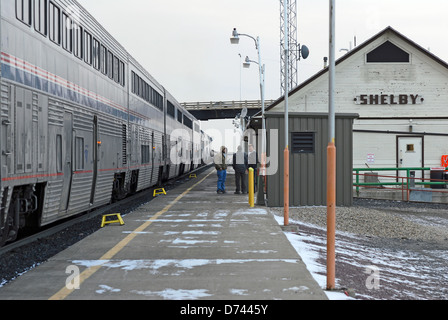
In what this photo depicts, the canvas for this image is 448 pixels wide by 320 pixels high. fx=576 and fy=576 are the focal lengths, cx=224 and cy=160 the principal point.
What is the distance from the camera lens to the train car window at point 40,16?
9.76 metres

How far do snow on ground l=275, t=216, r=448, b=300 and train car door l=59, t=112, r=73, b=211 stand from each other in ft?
14.5

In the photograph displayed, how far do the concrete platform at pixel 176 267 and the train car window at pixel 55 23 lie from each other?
374cm

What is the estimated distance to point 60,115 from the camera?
10953mm

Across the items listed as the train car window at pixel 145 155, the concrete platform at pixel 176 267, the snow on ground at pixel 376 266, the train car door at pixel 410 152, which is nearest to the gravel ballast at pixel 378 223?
the snow on ground at pixel 376 266

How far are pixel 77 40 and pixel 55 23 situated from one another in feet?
5.31

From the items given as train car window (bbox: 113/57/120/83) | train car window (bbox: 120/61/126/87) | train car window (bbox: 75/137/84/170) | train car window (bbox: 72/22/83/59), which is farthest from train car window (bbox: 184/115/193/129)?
train car window (bbox: 75/137/84/170)

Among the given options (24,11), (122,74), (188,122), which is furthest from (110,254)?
(188,122)

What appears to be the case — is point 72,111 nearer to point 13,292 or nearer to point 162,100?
point 13,292

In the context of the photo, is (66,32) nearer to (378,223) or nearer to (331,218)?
(331,218)

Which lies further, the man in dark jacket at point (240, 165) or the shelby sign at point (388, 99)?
the shelby sign at point (388, 99)

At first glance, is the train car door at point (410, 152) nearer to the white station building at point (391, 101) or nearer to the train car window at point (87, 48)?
the white station building at point (391, 101)

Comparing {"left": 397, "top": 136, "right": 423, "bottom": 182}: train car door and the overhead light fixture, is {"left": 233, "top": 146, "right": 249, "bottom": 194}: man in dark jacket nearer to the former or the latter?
the overhead light fixture

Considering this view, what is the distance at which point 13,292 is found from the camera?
20.4 feet
